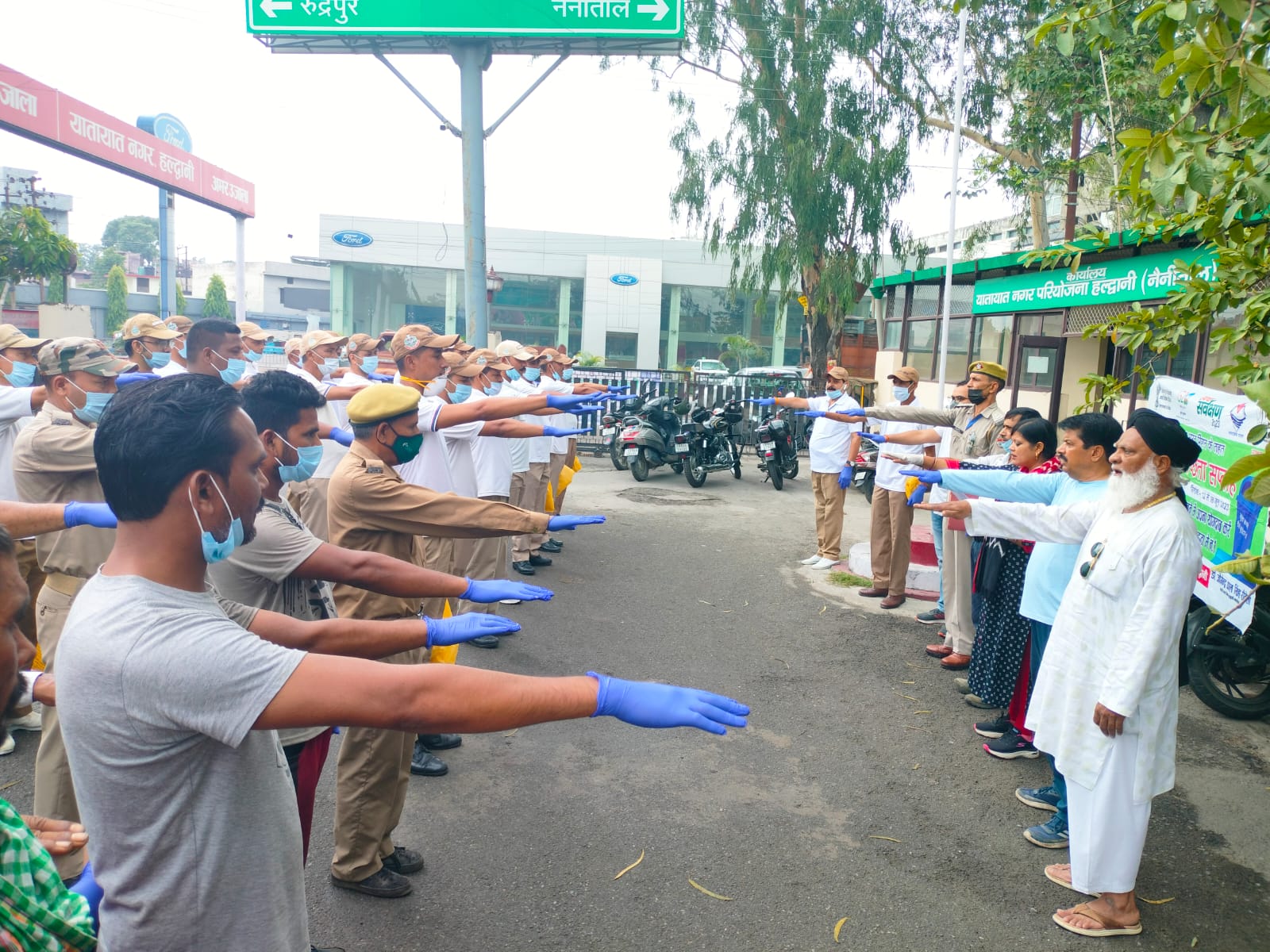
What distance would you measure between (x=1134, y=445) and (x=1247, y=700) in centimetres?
283

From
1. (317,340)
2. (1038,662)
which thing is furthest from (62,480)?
(1038,662)

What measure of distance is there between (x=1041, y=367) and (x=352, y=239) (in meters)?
29.8

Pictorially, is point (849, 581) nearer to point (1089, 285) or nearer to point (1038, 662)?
point (1038, 662)

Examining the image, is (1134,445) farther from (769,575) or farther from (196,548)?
(769,575)

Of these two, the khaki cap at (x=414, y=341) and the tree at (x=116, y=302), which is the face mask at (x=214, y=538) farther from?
the tree at (x=116, y=302)

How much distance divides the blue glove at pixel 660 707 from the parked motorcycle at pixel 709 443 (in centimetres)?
1130

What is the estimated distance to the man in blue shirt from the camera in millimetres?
3791

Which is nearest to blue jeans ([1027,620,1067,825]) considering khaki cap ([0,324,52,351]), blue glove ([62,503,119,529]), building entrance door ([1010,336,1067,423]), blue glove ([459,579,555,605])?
blue glove ([459,579,555,605])

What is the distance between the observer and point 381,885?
3227 millimetres

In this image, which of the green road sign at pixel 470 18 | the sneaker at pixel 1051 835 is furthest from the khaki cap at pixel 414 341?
the green road sign at pixel 470 18

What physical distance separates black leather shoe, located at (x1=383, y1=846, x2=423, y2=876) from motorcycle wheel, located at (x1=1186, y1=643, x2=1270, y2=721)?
438cm

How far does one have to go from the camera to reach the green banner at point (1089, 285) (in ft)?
29.7

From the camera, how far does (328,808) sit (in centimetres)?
382

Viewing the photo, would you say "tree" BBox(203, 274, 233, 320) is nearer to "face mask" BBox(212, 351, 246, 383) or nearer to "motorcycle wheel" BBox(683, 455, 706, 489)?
"motorcycle wheel" BBox(683, 455, 706, 489)
